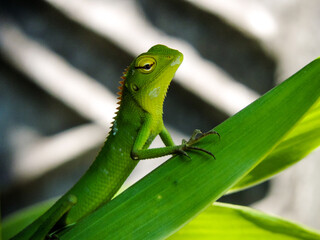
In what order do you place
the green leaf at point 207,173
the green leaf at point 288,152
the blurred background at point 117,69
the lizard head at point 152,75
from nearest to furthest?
the green leaf at point 207,173, the green leaf at point 288,152, the lizard head at point 152,75, the blurred background at point 117,69

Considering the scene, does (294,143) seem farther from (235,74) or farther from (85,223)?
(235,74)

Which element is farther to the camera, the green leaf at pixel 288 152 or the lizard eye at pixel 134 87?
the lizard eye at pixel 134 87

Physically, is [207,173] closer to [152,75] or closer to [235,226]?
[235,226]

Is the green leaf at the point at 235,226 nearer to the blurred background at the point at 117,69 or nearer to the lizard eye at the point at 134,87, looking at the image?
the lizard eye at the point at 134,87

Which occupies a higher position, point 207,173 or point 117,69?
point 117,69

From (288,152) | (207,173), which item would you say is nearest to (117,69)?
(288,152)

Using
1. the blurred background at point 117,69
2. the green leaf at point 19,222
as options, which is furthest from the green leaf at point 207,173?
the blurred background at point 117,69
